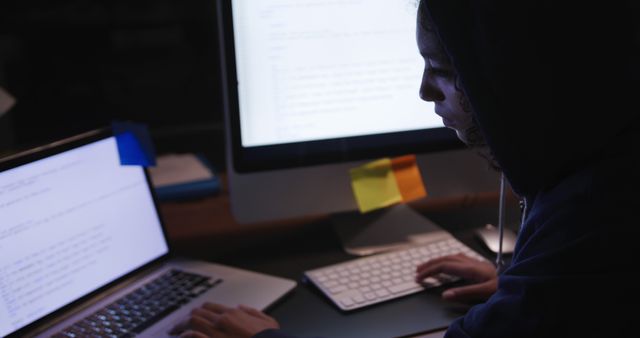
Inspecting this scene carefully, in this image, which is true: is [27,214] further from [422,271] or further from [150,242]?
[422,271]

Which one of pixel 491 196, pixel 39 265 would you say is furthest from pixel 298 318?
pixel 491 196

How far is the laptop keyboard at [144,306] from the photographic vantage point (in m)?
0.78

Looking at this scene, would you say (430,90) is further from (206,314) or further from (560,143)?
(206,314)

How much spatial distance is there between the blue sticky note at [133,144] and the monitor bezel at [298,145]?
120 millimetres

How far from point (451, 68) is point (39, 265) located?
53 centimetres

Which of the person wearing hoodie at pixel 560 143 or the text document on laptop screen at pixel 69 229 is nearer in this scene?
the person wearing hoodie at pixel 560 143

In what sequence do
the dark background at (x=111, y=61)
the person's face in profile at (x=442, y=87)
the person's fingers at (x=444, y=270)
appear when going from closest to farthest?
the person's face in profile at (x=442, y=87)
the person's fingers at (x=444, y=270)
the dark background at (x=111, y=61)

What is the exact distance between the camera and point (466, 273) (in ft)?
3.03

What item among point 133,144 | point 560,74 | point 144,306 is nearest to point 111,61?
point 133,144

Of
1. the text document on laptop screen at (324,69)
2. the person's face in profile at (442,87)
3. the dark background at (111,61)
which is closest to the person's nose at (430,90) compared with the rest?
the person's face in profile at (442,87)

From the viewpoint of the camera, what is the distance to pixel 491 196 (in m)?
1.27

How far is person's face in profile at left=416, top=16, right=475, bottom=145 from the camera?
0.71 metres

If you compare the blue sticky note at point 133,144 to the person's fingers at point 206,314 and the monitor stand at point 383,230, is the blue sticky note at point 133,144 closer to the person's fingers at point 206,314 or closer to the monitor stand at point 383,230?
the person's fingers at point 206,314

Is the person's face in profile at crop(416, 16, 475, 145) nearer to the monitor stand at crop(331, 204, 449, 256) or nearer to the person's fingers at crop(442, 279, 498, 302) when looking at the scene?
the person's fingers at crop(442, 279, 498, 302)
